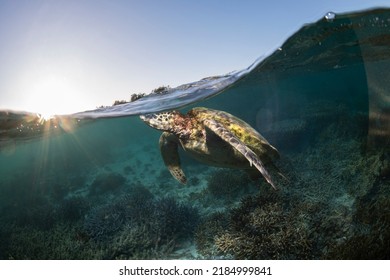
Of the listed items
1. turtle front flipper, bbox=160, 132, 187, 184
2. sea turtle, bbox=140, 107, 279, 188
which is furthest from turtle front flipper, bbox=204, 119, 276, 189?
turtle front flipper, bbox=160, 132, 187, 184

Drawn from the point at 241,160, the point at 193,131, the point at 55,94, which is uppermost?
the point at 55,94

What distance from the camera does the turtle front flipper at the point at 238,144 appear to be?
494 cm

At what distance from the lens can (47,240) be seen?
9.23 metres

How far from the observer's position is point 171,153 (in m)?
8.36

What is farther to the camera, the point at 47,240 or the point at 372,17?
the point at 372,17

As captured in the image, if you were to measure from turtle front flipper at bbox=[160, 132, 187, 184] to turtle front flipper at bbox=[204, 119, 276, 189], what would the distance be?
2020mm

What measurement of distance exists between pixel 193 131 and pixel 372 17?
8.32 m

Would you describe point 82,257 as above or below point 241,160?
below

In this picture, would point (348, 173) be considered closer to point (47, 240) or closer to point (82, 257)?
point (82, 257)

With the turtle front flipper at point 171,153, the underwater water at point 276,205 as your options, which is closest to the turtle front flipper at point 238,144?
the turtle front flipper at point 171,153

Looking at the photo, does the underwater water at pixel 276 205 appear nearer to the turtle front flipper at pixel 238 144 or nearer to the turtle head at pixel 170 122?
the turtle front flipper at pixel 238 144

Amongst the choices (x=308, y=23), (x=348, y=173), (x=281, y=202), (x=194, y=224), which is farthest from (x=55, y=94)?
(x=348, y=173)

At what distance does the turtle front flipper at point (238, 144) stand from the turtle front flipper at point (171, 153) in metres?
2.02

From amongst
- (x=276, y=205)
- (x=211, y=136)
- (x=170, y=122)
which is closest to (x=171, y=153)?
(x=170, y=122)
